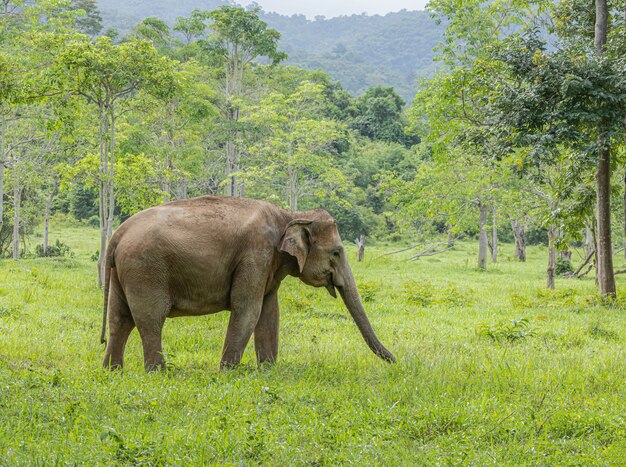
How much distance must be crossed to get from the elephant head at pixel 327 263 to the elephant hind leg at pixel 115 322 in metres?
1.89

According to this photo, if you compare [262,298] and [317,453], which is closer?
[317,453]

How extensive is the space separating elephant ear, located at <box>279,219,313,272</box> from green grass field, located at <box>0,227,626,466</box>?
125 cm

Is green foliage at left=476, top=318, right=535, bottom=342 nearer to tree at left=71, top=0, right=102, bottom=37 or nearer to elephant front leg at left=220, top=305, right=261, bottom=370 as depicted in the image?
elephant front leg at left=220, top=305, right=261, bottom=370

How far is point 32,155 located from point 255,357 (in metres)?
21.1

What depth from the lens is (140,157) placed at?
60.6ft

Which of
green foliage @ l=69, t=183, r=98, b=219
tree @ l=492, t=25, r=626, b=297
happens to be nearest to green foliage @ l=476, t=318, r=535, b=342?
tree @ l=492, t=25, r=626, b=297

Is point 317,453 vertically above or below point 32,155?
below

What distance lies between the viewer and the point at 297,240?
6.81 meters

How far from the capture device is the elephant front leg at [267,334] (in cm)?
725

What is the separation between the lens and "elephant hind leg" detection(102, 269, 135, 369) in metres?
6.66

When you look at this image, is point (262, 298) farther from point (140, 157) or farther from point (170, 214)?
→ point (140, 157)

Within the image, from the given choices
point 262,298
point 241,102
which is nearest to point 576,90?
point 262,298

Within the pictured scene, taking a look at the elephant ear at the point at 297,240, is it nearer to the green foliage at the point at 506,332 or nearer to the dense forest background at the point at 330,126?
the dense forest background at the point at 330,126

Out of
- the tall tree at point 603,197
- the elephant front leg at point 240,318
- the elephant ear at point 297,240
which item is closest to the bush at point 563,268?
the tall tree at point 603,197
